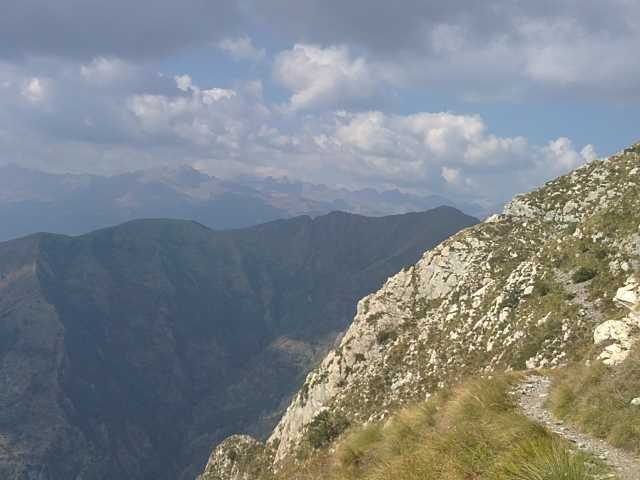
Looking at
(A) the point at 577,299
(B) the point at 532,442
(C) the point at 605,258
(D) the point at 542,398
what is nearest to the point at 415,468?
(B) the point at 532,442

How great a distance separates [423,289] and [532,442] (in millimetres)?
47665

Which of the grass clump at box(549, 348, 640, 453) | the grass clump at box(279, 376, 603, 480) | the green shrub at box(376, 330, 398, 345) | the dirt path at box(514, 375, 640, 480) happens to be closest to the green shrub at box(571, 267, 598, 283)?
the dirt path at box(514, 375, 640, 480)

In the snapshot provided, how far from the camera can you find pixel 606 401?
13961mm

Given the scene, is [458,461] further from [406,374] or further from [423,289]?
[423,289]

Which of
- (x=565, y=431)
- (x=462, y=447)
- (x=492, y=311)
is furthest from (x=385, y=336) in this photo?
(x=462, y=447)

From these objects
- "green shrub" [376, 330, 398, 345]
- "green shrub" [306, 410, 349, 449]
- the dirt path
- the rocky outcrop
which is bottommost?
"green shrub" [306, 410, 349, 449]

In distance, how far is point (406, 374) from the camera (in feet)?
140

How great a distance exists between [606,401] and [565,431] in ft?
4.94

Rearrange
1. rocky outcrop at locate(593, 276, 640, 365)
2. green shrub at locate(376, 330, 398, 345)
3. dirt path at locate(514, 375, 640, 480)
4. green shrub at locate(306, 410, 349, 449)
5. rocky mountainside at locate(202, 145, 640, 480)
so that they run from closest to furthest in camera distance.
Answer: dirt path at locate(514, 375, 640, 480), rocky outcrop at locate(593, 276, 640, 365), rocky mountainside at locate(202, 145, 640, 480), green shrub at locate(306, 410, 349, 449), green shrub at locate(376, 330, 398, 345)

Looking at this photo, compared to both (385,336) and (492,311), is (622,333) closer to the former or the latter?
(492,311)

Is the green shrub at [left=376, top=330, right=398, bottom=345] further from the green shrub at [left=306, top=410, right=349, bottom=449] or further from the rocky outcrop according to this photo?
the rocky outcrop

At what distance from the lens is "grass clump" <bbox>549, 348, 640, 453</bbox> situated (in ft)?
40.3

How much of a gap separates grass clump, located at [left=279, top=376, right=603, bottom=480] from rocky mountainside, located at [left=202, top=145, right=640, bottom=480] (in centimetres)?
578

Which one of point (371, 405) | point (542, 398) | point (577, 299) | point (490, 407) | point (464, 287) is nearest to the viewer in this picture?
point (490, 407)
